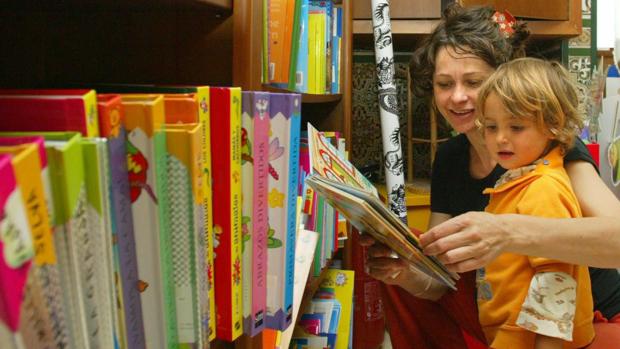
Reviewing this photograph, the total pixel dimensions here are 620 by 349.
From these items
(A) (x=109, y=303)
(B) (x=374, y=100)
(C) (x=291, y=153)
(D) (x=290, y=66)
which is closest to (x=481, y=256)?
(C) (x=291, y=153)

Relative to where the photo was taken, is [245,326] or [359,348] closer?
[245,326]

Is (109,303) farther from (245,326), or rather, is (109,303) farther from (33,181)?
(245,326)

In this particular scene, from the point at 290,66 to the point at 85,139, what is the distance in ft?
3.14

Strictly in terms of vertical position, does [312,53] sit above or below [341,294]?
above

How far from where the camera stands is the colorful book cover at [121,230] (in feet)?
1.59

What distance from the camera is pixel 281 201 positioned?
0.78m

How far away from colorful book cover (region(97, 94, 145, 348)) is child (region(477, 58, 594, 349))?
35.4 inches

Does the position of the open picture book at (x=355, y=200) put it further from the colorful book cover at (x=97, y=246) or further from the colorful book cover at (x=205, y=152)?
the colorful book cover at (x=97, y=246)

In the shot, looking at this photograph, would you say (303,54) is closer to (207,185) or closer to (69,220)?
(207,185)

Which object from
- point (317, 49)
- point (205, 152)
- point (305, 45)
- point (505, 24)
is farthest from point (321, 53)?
point (205, 152)

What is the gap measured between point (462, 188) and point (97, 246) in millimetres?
1486

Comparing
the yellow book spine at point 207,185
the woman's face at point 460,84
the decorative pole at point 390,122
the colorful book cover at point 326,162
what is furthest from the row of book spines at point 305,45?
the yellow book spine at point 207,185

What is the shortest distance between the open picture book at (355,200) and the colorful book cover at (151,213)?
0.98 ft

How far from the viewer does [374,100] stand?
296cm
